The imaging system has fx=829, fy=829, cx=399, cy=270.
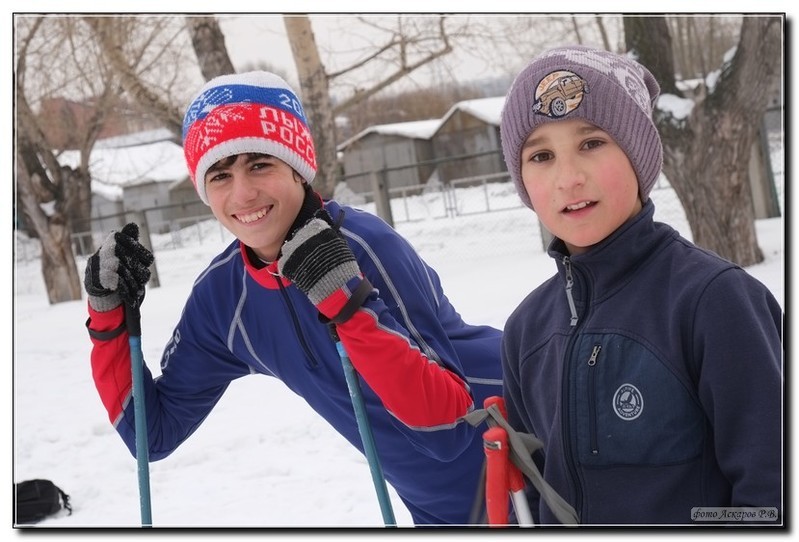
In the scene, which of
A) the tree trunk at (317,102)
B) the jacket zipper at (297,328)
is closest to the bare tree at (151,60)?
the tree trunk at (317,102)

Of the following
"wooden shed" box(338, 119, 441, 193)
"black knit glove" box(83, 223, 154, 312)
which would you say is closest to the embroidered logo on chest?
"black knit glove" box(83, 223, 154, 312)

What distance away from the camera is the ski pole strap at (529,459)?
110cm

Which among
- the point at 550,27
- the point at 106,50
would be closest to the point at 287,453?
the point at 550,27

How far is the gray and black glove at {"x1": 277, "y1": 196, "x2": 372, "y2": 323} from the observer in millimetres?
1411

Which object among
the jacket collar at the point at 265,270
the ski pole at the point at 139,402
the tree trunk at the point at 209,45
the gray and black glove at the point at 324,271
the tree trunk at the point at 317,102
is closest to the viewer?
the gray and black glove at the point at 324,271

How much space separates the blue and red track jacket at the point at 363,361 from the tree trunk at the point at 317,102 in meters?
3.33

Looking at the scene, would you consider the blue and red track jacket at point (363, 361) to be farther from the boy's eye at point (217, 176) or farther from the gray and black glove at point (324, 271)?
the boy's eye at point (217, 176)

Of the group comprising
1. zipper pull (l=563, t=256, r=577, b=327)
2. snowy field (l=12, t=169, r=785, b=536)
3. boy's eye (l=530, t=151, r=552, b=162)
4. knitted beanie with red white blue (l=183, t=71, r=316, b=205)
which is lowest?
snowy field (l=12, t=169, r=785, b=536)

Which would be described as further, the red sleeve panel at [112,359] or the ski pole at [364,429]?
the red sleeve panel at [112,359]

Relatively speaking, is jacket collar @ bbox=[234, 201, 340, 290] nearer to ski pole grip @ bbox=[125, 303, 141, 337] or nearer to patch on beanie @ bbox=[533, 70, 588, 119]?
ski pole grip @ bbox=[125, 303, 141, 337]

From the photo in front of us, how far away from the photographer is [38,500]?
2.37 m

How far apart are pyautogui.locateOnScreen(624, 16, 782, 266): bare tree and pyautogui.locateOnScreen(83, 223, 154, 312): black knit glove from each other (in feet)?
10.1

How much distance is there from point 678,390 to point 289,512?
57.9 inches

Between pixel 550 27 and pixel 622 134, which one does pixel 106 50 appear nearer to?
pixel 550 27
